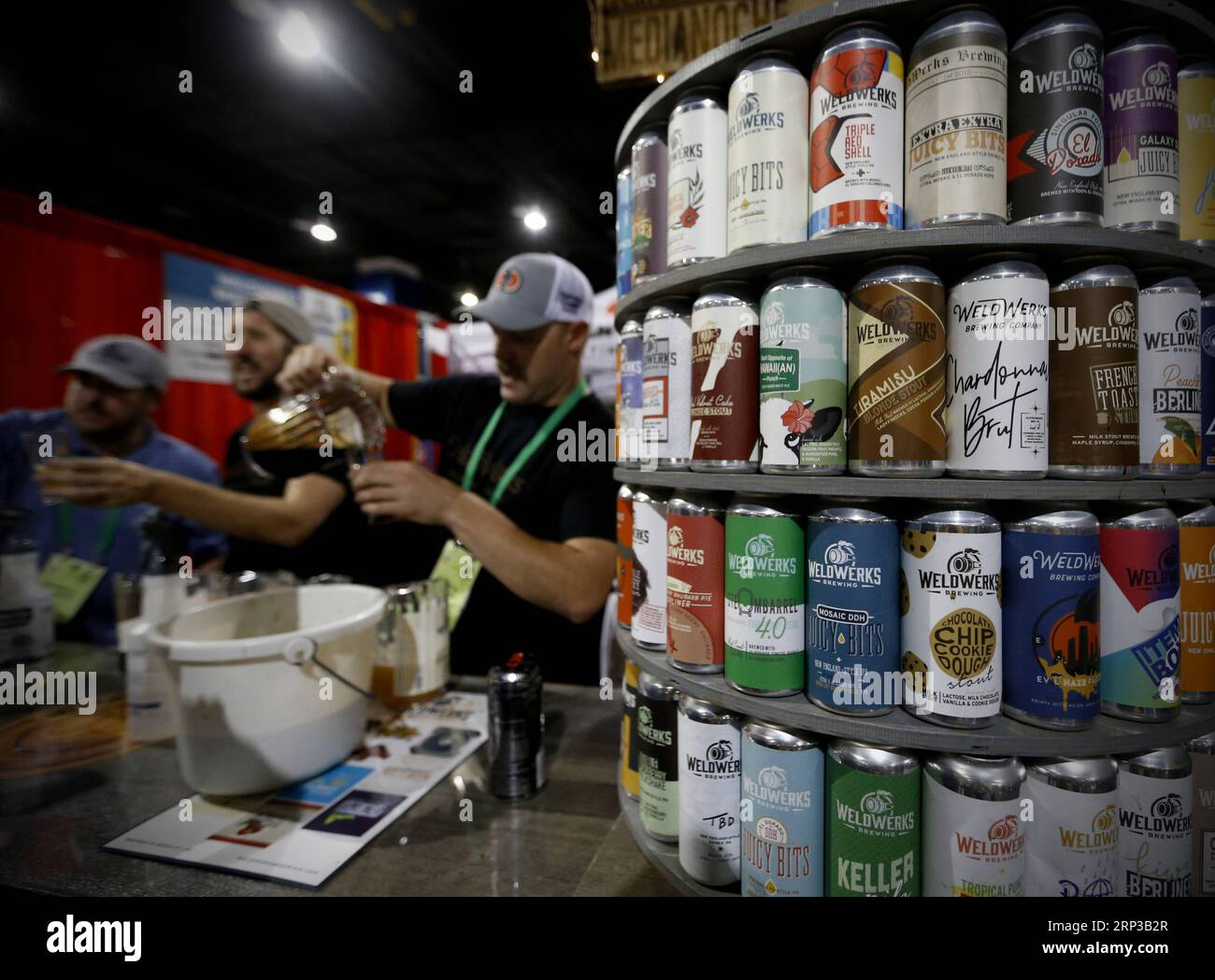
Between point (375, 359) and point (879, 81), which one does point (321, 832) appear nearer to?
point (879, 81)

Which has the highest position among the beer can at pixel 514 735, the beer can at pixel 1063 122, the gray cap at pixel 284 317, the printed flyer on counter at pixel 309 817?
the gray cap at pixel 284 317

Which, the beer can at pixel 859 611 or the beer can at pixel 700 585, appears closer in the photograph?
the beer can at pixel 859 611

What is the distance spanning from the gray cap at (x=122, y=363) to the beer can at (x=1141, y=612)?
3119 millimetres

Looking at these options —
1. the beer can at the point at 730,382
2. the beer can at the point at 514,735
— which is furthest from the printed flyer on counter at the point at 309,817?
the beer can at the point at 730,382

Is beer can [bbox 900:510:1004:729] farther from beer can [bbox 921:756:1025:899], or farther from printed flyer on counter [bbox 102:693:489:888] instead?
printed flyer on counter [bbox 102:693:489:888]

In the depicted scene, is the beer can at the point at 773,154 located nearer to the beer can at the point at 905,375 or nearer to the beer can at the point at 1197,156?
the beer can at the point at 905,375

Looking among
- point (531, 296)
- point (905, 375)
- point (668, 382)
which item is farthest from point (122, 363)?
point (905, 375)

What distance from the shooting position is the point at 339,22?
311cm

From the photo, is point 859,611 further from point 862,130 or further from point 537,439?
point 537,439

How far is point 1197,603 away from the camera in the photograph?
855mm

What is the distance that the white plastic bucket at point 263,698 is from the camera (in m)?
1.05

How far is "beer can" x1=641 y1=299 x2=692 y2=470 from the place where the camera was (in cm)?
97

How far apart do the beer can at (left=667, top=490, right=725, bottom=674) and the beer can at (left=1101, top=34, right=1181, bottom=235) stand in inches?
27.4

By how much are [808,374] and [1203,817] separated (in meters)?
0.84
